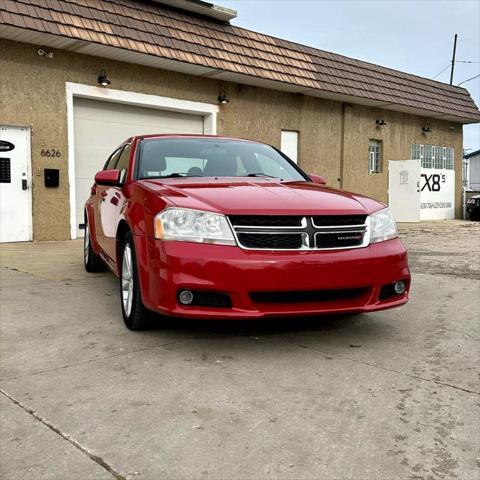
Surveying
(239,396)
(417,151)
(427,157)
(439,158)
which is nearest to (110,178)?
(239,396)

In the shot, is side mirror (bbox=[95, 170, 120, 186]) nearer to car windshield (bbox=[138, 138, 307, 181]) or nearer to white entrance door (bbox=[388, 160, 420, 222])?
car windshield (bbox=[138, 138, 307, 181])

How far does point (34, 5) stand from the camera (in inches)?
344

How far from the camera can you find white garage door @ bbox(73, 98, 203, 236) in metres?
10.4

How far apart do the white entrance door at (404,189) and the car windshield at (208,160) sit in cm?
1305

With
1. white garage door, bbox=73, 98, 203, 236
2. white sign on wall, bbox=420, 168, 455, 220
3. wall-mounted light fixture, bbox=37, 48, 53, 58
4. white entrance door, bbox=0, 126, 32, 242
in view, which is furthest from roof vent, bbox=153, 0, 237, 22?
white sign on wall, bbox=420, 168, 455, 220

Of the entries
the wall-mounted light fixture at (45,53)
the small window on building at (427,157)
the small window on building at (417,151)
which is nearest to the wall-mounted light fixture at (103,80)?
the wall-mounted light fixture at (45,53)

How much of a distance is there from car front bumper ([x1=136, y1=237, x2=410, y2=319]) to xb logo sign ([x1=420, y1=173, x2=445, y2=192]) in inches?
650

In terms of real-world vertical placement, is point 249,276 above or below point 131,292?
above

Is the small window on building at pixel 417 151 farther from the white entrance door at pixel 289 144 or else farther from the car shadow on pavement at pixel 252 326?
the car shadow on pavement at pixel 252 326

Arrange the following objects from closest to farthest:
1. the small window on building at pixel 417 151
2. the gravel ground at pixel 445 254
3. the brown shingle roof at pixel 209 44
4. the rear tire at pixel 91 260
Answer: the rear tire at pixel 91 260
the gravel ground at pixel 445 254
the brown shingle roof at pixel 209 44
the small window on building at pixel 417 151

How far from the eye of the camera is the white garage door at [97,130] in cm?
1040

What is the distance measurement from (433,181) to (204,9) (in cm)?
1130

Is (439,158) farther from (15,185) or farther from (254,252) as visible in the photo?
(254,252)

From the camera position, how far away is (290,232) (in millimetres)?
3287
